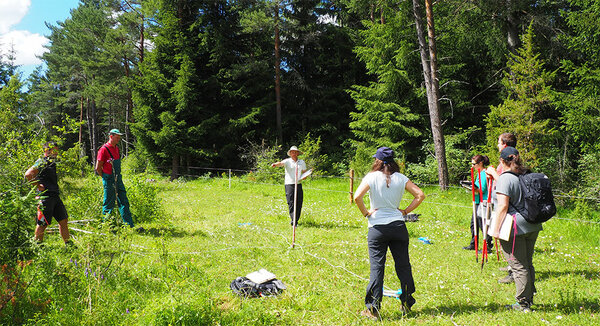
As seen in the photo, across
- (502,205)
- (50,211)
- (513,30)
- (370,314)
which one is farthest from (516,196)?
(513,30)

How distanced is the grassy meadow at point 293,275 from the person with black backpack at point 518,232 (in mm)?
275

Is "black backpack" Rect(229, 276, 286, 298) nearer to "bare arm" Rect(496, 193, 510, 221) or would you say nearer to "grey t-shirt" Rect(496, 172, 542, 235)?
"bare arm" Rect(496, 193, 510, 221)

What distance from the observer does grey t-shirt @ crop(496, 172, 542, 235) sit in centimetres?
396

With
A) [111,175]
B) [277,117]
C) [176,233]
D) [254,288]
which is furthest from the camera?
[277,117]

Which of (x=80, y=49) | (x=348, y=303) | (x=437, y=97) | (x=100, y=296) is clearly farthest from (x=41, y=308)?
(x=80, y=49)

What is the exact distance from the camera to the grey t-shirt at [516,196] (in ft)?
13.0

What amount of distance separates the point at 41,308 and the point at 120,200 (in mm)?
3727

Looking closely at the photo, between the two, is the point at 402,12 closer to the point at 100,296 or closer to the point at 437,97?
the point at 437,97

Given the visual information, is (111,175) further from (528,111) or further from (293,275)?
(528,111)

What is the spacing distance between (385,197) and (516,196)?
1.54m

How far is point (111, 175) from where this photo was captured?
22.8 ft

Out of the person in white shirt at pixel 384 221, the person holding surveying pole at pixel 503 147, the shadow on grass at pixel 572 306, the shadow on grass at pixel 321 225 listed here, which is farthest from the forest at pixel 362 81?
the person in white shirt at pixel 384 221

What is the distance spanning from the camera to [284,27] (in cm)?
2122

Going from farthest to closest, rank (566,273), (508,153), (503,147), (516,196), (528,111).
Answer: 1. (528,111)
2. (566,273)
3. (503,147)
4. (508,153)
5. (516,196)
